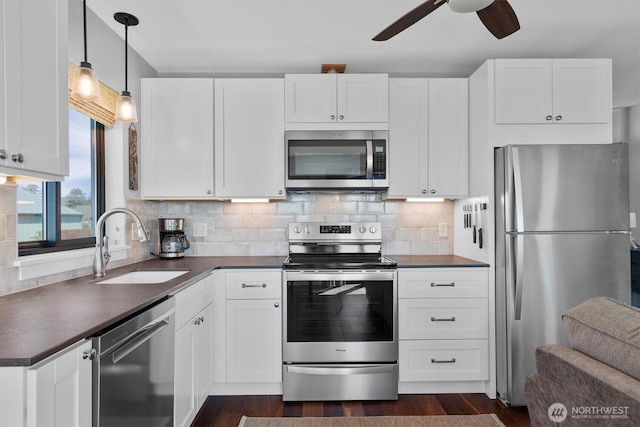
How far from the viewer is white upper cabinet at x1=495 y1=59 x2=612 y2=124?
2.58m

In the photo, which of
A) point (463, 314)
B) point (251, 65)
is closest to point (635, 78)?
point (463, 314)

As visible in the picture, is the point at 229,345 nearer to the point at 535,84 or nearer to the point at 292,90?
the point at 292,90

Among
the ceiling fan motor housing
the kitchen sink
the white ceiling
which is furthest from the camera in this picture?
the kitchen sink

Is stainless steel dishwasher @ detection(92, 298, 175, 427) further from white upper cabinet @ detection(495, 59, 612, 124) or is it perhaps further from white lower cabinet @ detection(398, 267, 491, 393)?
white upper cabinet @ detection(495, 59, 612, 124)

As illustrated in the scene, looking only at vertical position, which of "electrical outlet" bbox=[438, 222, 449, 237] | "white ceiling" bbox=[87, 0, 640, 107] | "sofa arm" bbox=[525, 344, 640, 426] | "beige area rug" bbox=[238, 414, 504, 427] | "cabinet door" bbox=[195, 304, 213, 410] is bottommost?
"beige area rug" bbox=[238, 414, 504, 427]

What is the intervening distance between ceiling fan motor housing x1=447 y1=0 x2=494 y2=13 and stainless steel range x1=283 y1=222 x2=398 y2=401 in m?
1.52

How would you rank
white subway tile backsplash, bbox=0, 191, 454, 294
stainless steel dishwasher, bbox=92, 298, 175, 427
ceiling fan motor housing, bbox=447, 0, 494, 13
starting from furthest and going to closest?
white subway tile backsplash, bbox=0, 191, 454, 294 → ceiling fan motor housing, bbox=447, 0, 494, 13 → stainless steel dishwasher, bbox=92, 298, 175, 427

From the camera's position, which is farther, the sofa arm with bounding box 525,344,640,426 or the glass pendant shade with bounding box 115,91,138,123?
the glass pendant shade with bounding box 115,91,138,123

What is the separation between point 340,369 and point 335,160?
4.85 feet

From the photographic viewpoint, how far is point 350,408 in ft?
7.94

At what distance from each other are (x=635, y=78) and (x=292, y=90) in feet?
10.1

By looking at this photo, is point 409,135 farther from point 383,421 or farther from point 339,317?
point 383,421

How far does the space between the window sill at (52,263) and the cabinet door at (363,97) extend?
6.25 feet

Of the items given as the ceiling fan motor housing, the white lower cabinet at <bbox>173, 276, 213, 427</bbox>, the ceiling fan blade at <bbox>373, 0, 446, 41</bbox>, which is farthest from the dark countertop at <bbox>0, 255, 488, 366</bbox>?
the ceiling fan motor housing
